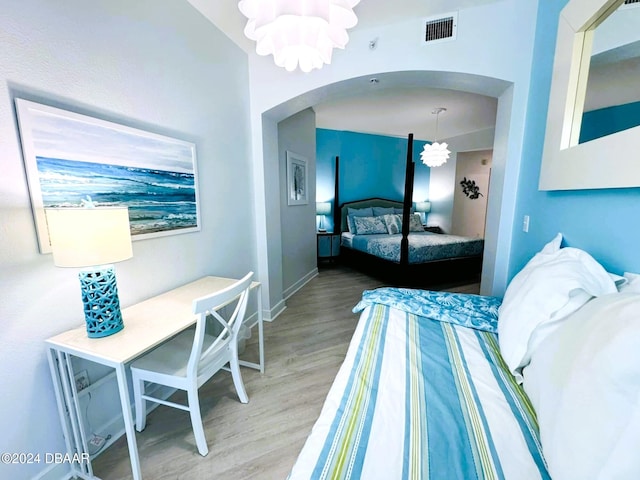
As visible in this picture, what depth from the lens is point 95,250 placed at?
1.03m

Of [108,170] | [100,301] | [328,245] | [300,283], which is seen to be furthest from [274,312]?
[328,245]

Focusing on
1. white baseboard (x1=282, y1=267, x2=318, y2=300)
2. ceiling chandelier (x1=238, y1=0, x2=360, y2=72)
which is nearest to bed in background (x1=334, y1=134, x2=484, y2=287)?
white baseboard (x1=282, y1=267, x2=318, y2=300)

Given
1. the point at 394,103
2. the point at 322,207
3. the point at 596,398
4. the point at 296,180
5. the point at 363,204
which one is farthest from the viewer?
the point at 363,204

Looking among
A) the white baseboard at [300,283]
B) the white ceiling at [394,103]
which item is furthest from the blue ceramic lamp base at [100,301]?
the white baseboard at [300,283]

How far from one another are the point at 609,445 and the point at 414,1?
2.42 m

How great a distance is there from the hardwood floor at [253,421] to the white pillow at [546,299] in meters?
1.17

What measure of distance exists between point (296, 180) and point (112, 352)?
112 inches

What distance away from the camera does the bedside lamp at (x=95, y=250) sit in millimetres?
981

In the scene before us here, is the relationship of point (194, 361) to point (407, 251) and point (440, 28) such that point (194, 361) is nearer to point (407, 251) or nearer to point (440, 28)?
point (440, 28)

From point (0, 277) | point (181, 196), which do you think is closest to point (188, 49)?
point (181, 196)

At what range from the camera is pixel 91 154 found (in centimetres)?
127

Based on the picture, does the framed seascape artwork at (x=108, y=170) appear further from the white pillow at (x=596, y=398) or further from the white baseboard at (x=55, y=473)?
the white pillow at (x=596, y=398)

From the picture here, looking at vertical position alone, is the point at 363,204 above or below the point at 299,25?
below

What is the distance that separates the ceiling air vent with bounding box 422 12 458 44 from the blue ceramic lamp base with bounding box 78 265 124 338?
2.59 m
